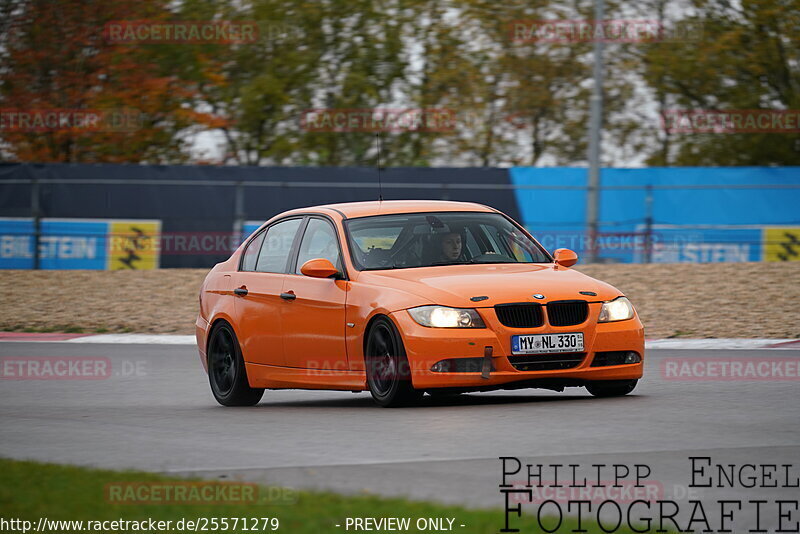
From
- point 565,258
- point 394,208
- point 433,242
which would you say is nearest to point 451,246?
point 433,242

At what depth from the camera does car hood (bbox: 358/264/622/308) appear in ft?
33.6

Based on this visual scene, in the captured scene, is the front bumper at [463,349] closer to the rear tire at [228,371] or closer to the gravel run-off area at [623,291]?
the rear tire at [228,371]

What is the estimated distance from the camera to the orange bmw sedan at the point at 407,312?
10133mm

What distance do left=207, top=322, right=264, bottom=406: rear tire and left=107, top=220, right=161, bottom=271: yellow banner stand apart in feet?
49.6

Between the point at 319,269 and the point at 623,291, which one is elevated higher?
the point at 319,269

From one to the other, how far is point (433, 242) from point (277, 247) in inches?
58.4

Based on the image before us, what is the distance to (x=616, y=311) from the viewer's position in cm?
1062

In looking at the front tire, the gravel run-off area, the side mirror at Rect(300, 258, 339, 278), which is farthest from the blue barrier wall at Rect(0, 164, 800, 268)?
the front tire

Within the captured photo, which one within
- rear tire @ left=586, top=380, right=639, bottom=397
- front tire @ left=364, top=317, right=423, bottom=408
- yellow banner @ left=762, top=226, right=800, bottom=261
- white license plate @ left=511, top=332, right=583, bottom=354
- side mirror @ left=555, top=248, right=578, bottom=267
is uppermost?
side mirror @ left=555, top=248, right=578, bottom=267

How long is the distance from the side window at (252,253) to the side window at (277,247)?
62 millimetres

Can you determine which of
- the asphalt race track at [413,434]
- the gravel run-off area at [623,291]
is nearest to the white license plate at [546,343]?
the asphalt race track at [413,434]

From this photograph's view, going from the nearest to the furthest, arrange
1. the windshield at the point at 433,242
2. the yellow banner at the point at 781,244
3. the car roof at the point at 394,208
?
1. the windshield at the point at 433,242
2. the car roof at the point at 394,208
3. the yellow banner at the point at 781,244

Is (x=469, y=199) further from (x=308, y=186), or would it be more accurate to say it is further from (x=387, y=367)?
(x=387, y=367)

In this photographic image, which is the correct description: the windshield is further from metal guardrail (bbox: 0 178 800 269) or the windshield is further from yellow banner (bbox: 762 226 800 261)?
yellow banner (bbox: 762 226 800 261)
